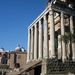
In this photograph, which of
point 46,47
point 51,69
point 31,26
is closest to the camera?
point 51,69

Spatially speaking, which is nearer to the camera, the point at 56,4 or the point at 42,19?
the point at 56,4

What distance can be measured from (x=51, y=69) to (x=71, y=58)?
8155 millimetres

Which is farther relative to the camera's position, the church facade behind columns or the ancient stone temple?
the church facade behind columns

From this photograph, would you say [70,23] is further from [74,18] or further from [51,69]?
[51,69]

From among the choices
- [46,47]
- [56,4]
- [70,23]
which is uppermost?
[56,4]

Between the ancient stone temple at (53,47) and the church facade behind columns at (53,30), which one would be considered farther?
the church facade behind columns at (53,30)

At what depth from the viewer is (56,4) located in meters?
40.0

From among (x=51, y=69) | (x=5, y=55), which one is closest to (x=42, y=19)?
(x=51, y=69)

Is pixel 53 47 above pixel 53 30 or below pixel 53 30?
below

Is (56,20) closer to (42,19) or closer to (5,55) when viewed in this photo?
(42,19)

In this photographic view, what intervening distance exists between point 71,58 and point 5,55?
307 ft

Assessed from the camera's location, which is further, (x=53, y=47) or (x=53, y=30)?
(x=53, y=30)

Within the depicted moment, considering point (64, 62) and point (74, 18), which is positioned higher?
point (74, 18)

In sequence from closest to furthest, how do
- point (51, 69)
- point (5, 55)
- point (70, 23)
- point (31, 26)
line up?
point (51, 69) → point (70, 23) → point (31, 26) → point (5, 55)
